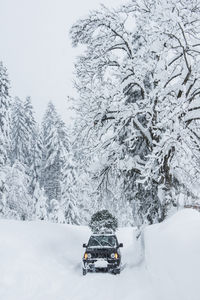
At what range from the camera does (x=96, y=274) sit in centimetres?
1077

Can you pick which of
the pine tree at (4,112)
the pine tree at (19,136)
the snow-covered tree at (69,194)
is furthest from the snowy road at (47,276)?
the pine tree at (19,136)

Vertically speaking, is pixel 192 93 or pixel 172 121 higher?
pixel 192 93

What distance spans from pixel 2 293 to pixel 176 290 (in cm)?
470

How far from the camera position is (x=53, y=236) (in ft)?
50.4

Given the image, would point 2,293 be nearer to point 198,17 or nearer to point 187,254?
point 187,254

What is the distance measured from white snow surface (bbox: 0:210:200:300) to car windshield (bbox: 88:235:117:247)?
1.17m

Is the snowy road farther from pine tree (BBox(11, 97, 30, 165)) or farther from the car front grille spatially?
pine tree (BBox(11, 97, 30, 165))

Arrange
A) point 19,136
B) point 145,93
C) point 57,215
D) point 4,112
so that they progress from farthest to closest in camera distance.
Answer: point 19,136, point 57,215, point 4,112, point 145,93

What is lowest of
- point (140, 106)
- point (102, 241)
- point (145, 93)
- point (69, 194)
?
point (102, 241)

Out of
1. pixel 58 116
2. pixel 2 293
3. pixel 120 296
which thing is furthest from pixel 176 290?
pixel 58 116

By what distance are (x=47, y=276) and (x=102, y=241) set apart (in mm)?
2816

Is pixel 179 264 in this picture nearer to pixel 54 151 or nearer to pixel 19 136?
pixel 54 151

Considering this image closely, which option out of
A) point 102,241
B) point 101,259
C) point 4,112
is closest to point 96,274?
point 101,259

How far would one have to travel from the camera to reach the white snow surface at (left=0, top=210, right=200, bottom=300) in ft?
16.6
